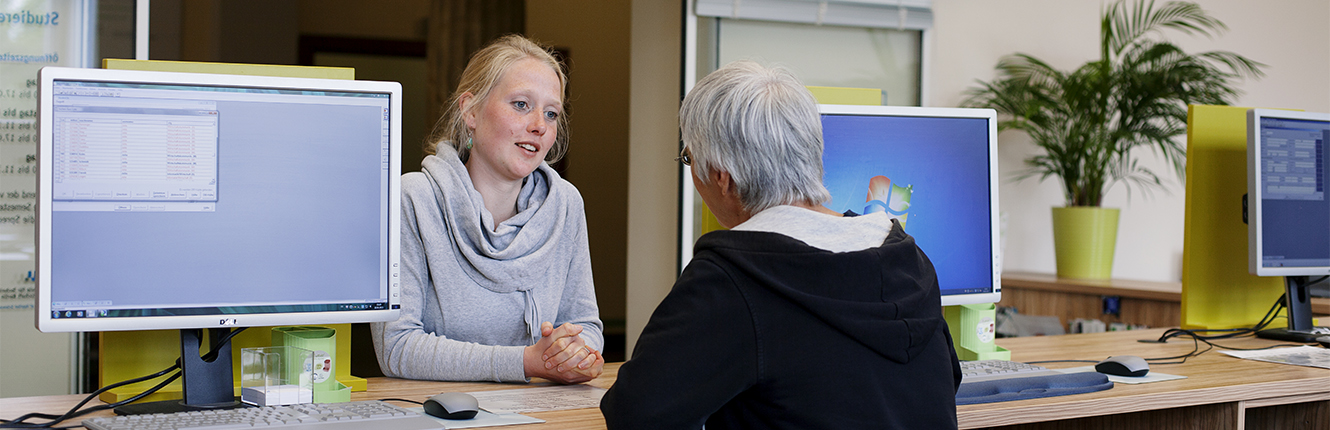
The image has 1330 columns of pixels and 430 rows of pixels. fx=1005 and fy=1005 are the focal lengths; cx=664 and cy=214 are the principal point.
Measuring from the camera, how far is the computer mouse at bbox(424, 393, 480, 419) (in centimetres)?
127

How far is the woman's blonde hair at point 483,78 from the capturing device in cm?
185

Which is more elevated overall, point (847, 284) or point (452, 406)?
point (847, 284)

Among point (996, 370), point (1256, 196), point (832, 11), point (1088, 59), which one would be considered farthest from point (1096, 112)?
point (996, 370)

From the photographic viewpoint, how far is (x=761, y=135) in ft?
3.84

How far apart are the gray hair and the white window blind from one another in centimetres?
289

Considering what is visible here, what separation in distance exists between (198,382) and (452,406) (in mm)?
350

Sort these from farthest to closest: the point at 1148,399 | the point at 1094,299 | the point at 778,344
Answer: the point at 1094,299
the point at 1148,399
the point at 778,344

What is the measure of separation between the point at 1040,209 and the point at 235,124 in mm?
4089

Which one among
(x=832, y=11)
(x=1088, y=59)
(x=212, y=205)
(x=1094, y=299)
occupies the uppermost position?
(x=832, y=11)

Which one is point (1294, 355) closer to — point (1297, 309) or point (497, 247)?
point (1297, 309)

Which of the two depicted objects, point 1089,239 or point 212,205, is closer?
point 212,205

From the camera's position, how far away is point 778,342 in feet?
3.49

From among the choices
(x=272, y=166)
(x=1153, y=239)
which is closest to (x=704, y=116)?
(x=272, y=166)

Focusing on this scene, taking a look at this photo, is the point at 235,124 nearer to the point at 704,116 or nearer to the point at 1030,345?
the point at 704,116
